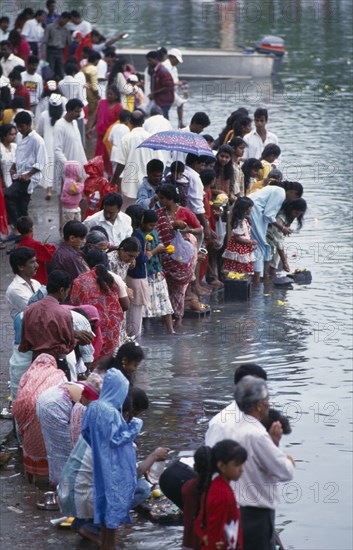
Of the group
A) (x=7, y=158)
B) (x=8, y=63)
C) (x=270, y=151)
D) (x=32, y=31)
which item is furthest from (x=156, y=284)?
(x=32, y=31)

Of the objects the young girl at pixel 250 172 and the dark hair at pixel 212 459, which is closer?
the dark hair at pixel 212 459

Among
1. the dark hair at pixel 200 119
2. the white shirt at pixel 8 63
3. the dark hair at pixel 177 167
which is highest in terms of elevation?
the white shirt at pixel 8 63

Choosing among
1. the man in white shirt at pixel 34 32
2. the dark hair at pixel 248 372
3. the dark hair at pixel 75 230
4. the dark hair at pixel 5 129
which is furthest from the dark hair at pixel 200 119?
the man in white shirt at pixel 34 32

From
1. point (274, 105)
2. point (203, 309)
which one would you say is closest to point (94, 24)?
point (274, 105)

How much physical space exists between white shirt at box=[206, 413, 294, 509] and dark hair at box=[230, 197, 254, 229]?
6.37 metres

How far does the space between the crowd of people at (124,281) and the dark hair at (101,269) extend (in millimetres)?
18

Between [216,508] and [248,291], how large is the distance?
719 cm

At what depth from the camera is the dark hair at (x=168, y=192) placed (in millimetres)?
12359

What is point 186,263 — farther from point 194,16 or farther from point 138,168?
point 194,16

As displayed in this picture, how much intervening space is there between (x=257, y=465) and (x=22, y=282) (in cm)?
330

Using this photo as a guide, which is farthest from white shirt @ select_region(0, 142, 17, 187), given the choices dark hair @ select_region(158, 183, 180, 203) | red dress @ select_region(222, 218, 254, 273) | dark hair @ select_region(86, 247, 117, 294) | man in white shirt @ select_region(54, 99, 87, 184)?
dark hair @ select_region(86, 247, 117, 294)

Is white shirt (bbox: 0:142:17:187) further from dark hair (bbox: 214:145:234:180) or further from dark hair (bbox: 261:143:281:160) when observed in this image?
dark hair (bbox: 261:143:281:160)

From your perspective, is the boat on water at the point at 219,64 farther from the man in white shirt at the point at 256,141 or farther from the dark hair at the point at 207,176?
the dark hair at the point at 207,176

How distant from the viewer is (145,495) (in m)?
8.66
